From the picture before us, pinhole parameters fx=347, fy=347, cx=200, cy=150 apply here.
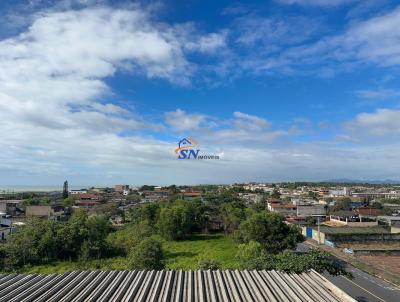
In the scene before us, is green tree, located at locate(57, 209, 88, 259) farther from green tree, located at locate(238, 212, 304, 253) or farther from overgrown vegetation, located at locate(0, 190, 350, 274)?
green tree, located at locate(238, 212, 304, 253)

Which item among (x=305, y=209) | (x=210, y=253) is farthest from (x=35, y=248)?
(x=305, y=209)

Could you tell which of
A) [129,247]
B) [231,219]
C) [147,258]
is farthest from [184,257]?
[231,219]

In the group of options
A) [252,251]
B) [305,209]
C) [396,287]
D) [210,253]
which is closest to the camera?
[396,287]

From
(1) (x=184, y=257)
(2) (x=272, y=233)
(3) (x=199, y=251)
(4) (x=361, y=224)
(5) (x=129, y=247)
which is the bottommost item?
(3) (x=199, y=251)

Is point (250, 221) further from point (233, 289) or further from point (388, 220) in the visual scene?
point (388, 220)

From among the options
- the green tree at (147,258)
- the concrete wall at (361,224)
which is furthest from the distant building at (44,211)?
the concrete wall at (361,224)

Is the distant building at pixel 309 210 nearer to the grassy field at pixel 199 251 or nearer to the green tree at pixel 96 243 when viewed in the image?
the grassy field at pixel 199 251

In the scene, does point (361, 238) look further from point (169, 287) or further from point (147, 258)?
point (169, 287)

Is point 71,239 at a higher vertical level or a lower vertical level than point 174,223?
lower
